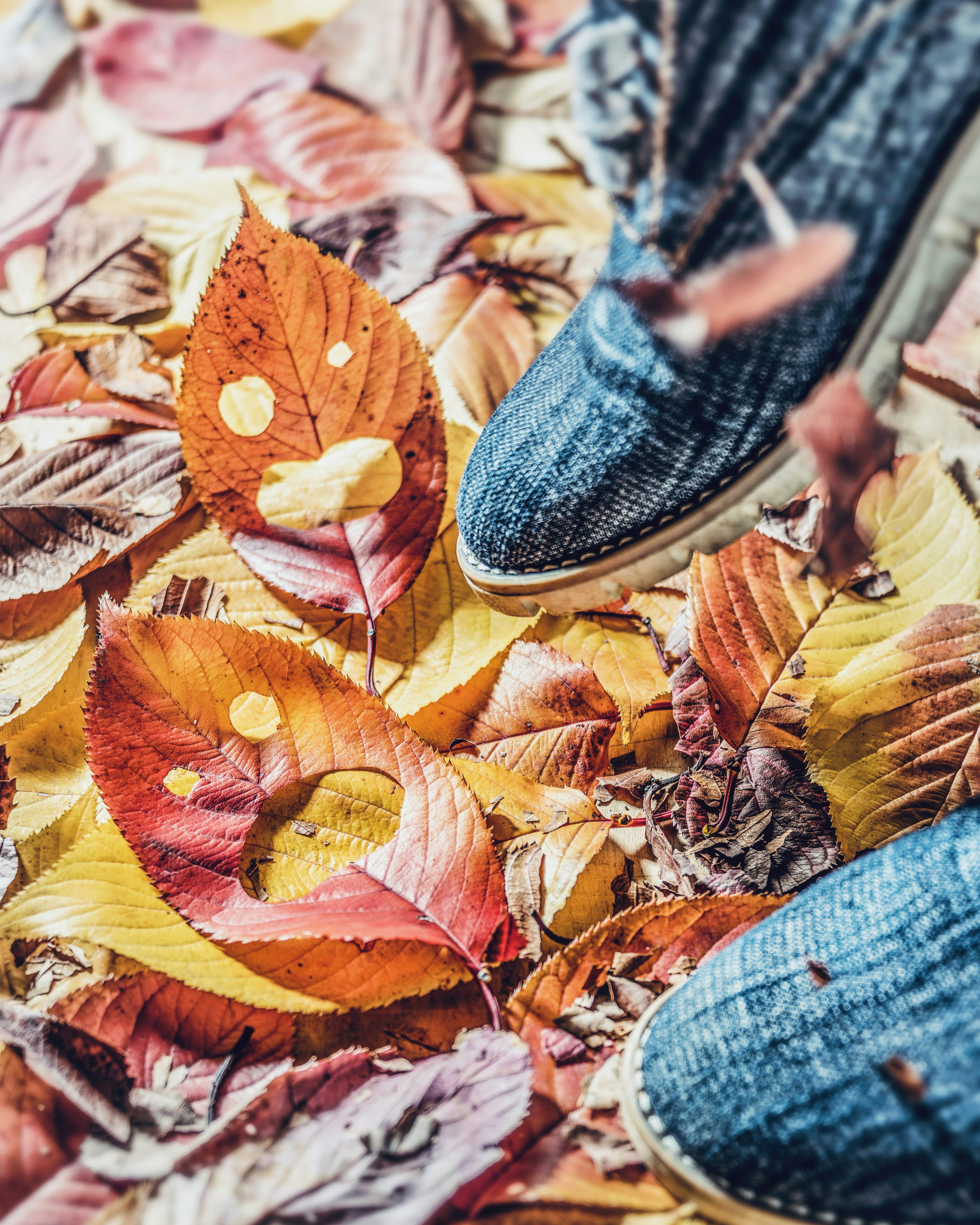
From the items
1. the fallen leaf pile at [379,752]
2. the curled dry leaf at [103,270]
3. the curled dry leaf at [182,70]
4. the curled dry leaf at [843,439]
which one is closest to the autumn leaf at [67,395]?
the fallen leaf pile at [379,752]

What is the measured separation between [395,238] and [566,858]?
33.2 inches

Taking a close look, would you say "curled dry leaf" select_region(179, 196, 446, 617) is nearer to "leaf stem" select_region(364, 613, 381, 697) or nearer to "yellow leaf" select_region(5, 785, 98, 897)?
"leaf stem" select_region(364, 613, 381, 697)

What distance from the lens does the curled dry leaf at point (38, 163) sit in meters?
1.33

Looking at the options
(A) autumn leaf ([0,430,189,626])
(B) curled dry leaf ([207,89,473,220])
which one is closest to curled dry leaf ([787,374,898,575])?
(A) autumn leaf ([0,430,189,626])

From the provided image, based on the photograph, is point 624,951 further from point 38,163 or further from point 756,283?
point 38,163

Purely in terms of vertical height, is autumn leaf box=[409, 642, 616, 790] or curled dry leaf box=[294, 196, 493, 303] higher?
curled dry leaf box=[294, 196, 493, 303]

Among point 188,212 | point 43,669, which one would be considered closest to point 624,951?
point 43,669

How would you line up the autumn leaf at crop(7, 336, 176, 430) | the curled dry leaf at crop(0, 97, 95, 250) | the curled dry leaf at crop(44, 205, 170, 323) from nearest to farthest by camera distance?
1. the autumn leaf at crop(7, 336, 176, 430)
2. the curled dry leaf at crop(44, 205, 170, 323)
3. the curled dry leaf at crop(0, 97, 95, 250)

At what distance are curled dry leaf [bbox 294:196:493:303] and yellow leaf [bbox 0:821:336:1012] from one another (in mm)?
750

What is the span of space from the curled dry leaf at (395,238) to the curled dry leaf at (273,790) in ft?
1.96

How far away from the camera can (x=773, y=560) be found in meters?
0.86

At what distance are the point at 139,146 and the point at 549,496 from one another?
1246mm

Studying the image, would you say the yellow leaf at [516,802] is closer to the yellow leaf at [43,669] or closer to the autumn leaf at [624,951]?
the autumn leaf at [624,951]

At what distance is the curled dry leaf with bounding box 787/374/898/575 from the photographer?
623mm
